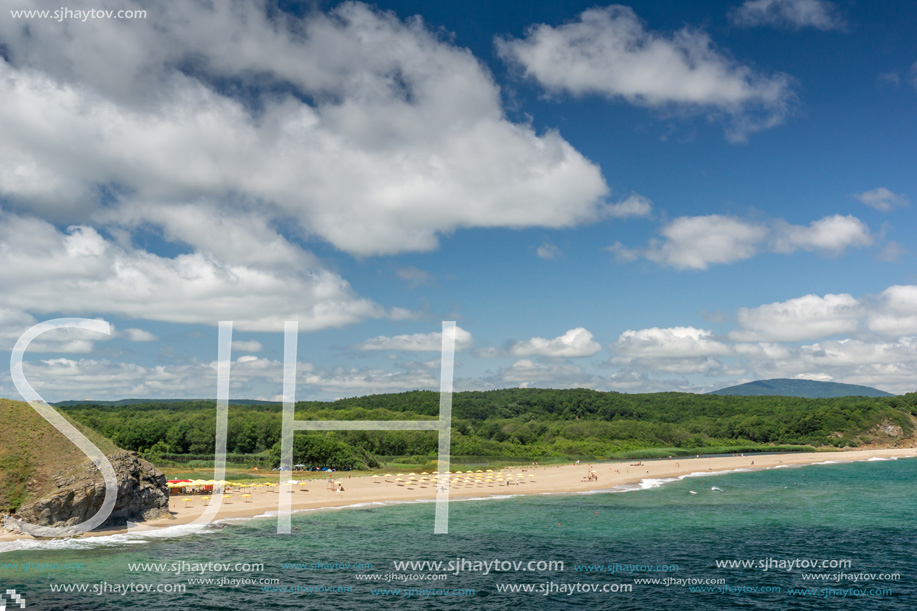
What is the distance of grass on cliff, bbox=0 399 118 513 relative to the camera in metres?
40.4

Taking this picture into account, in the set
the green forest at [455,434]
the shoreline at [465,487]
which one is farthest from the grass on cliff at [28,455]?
the green forest at [455,434]

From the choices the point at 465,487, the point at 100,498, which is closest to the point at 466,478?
the point at 465,487

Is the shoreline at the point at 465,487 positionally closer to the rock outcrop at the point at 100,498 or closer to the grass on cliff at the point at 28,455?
the rock outcrop at the point at 100,498

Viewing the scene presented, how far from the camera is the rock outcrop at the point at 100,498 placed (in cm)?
4019

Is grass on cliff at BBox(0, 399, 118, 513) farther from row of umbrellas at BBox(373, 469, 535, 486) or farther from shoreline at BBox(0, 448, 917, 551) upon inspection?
row of umbrellas at BBox(373, 469, 535, 486)

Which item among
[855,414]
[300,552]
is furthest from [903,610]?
[855,414]

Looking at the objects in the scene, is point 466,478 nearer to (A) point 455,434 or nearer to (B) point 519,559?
(B) point 519,559

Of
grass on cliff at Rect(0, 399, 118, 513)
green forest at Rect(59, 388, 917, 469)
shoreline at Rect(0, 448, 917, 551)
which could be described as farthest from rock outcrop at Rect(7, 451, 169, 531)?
green forest at Rect(59, 388, 917, 469)

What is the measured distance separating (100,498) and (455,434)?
102 metres

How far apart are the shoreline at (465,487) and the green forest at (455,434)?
16453 millimetres

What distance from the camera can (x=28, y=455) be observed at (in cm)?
4219

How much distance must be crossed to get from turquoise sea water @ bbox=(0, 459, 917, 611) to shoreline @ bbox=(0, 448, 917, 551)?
4.90 metres

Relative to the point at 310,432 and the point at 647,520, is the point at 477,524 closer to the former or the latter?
the point at 647,520

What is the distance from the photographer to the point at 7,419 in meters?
44.5
